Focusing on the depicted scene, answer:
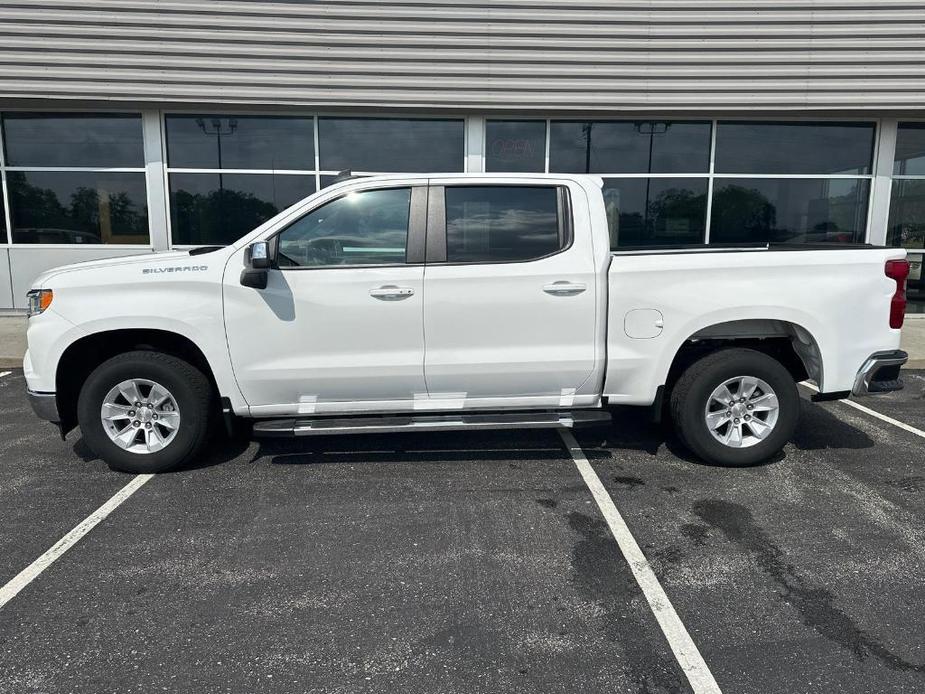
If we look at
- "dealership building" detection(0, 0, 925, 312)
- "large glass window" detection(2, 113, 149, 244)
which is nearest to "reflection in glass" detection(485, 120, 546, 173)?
"dealership building" detection(0, 0, 925, 312)

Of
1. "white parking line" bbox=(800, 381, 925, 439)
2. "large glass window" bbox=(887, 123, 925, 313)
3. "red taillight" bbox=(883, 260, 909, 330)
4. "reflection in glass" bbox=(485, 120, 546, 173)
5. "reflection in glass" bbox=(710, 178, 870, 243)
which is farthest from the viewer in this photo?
"large glass window" bbox=(887, 123, 925, 313)

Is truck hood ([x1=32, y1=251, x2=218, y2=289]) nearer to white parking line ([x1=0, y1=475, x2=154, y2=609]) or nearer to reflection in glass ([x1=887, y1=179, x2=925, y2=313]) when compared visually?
white parking line ([x1=0, y1=475, x2=154, y2=609])

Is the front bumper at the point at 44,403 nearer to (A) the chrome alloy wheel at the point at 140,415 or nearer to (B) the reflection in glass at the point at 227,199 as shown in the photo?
(A) the chrome alloy wheel at the point at 140,415

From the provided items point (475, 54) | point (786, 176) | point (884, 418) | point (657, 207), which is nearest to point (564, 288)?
point (884, 418)

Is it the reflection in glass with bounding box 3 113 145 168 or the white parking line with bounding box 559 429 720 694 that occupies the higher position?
the reflection in glass with bounding box 3 113 145 168

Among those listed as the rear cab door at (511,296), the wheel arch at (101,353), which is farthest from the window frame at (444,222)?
the wheel arch at (101,353)

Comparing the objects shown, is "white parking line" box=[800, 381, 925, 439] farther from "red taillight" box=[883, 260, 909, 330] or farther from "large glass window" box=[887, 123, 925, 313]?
"large glass window" box=[887, 123, 925, 313]

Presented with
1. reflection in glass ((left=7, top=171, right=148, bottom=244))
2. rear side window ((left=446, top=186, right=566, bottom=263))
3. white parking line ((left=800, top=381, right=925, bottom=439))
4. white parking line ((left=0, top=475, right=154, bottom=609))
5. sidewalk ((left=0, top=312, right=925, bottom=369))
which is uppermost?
reflection in glass ((left=7, top=171, right=148, bottom=244))

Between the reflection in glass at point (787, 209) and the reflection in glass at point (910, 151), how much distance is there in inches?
26.9

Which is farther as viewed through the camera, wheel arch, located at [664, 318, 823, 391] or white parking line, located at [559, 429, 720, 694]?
wheel arch, located at [664, 318, 823, 391]

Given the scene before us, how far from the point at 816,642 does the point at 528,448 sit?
2.59 m

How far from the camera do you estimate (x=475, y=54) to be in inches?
412

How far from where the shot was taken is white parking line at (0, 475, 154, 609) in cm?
309

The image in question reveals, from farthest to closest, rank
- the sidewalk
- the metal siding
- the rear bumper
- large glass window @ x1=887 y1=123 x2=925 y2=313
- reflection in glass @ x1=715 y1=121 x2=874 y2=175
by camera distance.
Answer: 1. large glass window @ x1=887 y1=123 x2=925 y2=313
2. reflection in glass @ x1=715 y1=121 x2=874 y2=175
3. the metal siding
4. the sidewalk
5. the rear bumper
